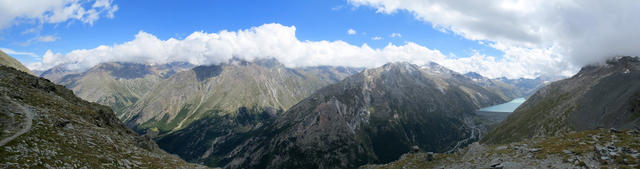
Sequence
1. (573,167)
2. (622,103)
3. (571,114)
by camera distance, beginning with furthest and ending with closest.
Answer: (571,114) < (622,103) < (573,167)

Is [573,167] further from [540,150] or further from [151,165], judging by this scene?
[151,165]

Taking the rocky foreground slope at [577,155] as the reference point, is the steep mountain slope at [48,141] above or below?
above

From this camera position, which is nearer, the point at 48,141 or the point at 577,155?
the point at 48,141

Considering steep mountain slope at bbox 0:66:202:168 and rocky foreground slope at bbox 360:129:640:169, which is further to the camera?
rocky foreground slope at bbox 360:129:640:169

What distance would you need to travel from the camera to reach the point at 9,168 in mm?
24750

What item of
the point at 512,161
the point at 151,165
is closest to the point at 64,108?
the point at 151,165

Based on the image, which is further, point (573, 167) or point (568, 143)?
point (568, 143)

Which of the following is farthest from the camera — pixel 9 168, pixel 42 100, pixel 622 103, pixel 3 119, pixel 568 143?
pixel 622 103

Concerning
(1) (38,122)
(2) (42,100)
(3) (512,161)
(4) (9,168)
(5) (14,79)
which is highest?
(5) (14,79)

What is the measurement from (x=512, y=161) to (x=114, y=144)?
201 ft

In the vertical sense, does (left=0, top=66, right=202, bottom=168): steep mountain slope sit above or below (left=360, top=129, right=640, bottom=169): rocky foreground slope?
above

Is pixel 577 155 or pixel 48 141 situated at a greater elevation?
pixel 48 141

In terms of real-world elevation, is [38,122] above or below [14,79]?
below

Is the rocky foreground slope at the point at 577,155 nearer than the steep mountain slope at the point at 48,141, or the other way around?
the steep mountain slope at the point at 48,141
